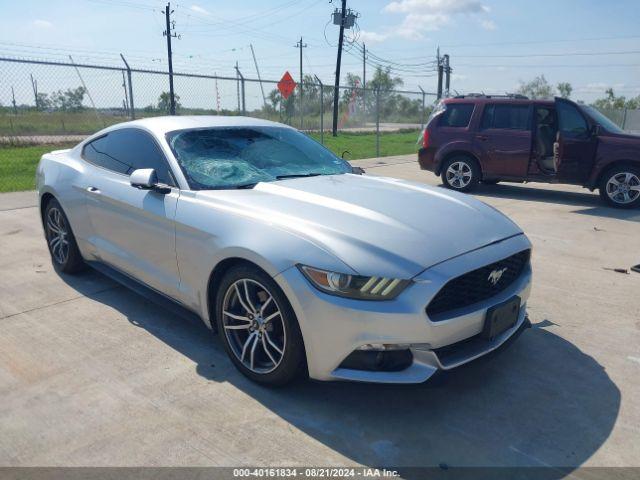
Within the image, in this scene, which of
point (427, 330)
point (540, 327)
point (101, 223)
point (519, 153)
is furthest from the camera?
point (519, 153)

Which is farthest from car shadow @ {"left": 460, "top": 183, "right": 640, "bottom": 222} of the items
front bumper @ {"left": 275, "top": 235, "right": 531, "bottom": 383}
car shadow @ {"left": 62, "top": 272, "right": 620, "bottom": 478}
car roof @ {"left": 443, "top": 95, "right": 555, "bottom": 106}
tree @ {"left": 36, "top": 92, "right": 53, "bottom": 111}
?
tree @ {"left": 36, "top": 92, "right": 53, "bottom": 111}

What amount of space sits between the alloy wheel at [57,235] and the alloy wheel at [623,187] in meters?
8.00

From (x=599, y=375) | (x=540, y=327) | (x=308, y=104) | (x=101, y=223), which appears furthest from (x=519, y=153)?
(x=308, y=104)

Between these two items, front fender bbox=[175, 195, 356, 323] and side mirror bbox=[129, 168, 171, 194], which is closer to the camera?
front fender bbox=[175, 195, 356, 323]

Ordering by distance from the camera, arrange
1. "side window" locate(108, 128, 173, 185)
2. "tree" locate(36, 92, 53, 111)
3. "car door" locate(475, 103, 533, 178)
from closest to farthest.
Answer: "side window" locate(108, 128, 173, 185) → "car door" locate(475, 103, 533, 178) → "tree" locate(36, 92, 53, 111)

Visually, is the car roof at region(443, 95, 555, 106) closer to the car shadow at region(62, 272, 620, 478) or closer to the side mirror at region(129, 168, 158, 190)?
the car shadow at region(62, 272, 620, 478)

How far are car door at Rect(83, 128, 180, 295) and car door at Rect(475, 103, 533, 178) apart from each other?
705 centimetres

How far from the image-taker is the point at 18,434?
264 centimetres

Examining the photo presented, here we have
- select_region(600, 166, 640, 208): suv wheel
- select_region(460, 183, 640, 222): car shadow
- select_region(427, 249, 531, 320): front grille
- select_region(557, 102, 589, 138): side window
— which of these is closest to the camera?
select_region(427, 249, 531, 320): front grille

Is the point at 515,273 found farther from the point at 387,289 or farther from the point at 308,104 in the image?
the point at 308,104

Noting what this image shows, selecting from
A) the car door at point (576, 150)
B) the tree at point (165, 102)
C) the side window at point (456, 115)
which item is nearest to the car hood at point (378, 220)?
the car door at point (576, 150)

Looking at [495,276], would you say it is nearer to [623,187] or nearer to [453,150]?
[623,187]

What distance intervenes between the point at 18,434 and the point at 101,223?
1.92 metres

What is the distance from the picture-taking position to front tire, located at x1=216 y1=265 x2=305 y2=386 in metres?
2.75
